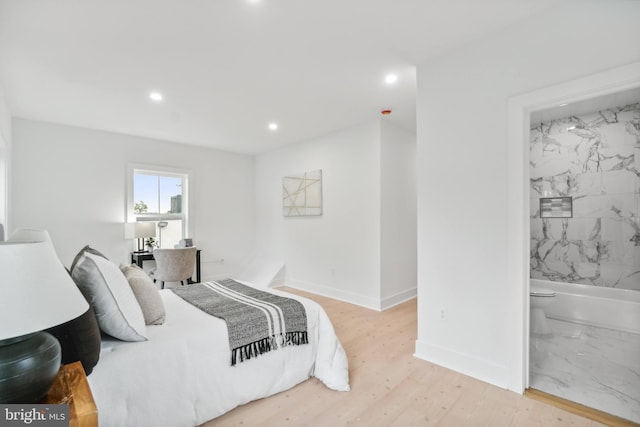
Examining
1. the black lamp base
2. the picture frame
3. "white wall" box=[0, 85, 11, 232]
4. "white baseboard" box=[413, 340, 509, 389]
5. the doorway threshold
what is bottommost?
the doorway threshold

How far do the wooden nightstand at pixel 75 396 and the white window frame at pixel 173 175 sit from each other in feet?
12.9

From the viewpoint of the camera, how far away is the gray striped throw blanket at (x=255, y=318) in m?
1.87

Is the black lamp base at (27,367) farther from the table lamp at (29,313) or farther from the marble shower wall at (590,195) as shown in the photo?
the marble shower wall at (590,195)

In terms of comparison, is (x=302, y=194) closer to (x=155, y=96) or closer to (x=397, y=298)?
(x=397, y=298)

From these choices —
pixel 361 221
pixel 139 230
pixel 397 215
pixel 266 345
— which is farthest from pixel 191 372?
pixel 139 230

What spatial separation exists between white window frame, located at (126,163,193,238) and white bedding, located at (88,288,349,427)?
302 centimetres

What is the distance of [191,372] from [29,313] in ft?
3.44

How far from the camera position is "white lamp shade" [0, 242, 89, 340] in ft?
2.57

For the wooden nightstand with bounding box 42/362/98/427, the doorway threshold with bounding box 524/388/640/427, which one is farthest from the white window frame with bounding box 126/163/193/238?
the doorway threshold with bounding box 524/388/640/427

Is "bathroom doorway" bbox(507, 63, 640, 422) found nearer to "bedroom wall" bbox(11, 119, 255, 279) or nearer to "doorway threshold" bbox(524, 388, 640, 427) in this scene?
"doorway threshold" bbox(524, 388, 640, 427)

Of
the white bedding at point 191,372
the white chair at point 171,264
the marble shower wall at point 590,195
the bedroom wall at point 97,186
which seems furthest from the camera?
the white chair at point 171,264

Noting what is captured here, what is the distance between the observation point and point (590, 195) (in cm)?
370

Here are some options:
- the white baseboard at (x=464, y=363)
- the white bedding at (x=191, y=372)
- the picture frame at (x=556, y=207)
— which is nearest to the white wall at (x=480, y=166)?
the white baseboard at (x=464, y=363)

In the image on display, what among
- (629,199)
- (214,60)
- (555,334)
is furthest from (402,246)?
(214,60)
